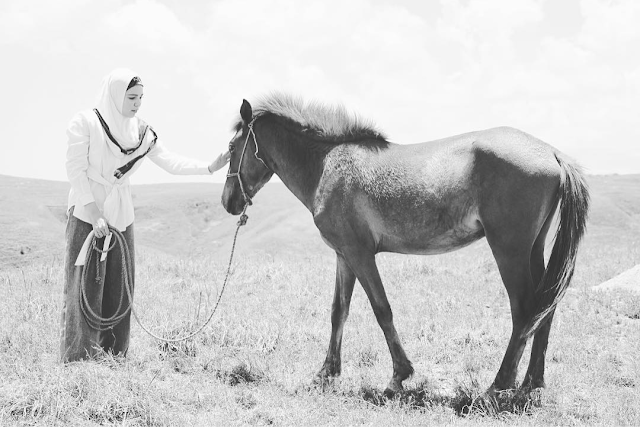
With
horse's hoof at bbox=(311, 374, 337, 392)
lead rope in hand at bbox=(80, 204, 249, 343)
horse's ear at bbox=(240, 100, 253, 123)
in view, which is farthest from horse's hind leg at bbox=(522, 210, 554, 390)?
horse's ear at bbox=(240, 100, 253, 123)

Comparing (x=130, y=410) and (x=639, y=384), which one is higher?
(x=639, y=384)

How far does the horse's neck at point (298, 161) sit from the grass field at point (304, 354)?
1.84 metres

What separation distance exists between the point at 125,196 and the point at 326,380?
2599 millimetres

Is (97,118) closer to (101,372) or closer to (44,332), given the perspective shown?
(101,372)

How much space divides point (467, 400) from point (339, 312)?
1.51 m

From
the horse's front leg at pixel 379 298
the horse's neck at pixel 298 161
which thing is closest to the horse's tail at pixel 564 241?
the horse's front leg at pixel 379 298

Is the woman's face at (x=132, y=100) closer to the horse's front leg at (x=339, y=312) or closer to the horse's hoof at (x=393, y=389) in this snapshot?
the horse's front leg at (x=339, y=312)

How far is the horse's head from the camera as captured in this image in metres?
5.76

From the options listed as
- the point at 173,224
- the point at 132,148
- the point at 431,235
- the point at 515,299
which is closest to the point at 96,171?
the point at 132,148

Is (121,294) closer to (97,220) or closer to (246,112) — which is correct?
(97,220)

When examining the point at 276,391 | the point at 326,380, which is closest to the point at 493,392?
the point at 326,380

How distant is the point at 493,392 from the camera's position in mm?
4781

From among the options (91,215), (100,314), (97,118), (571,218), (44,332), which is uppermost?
(97,118)

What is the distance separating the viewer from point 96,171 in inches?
200
